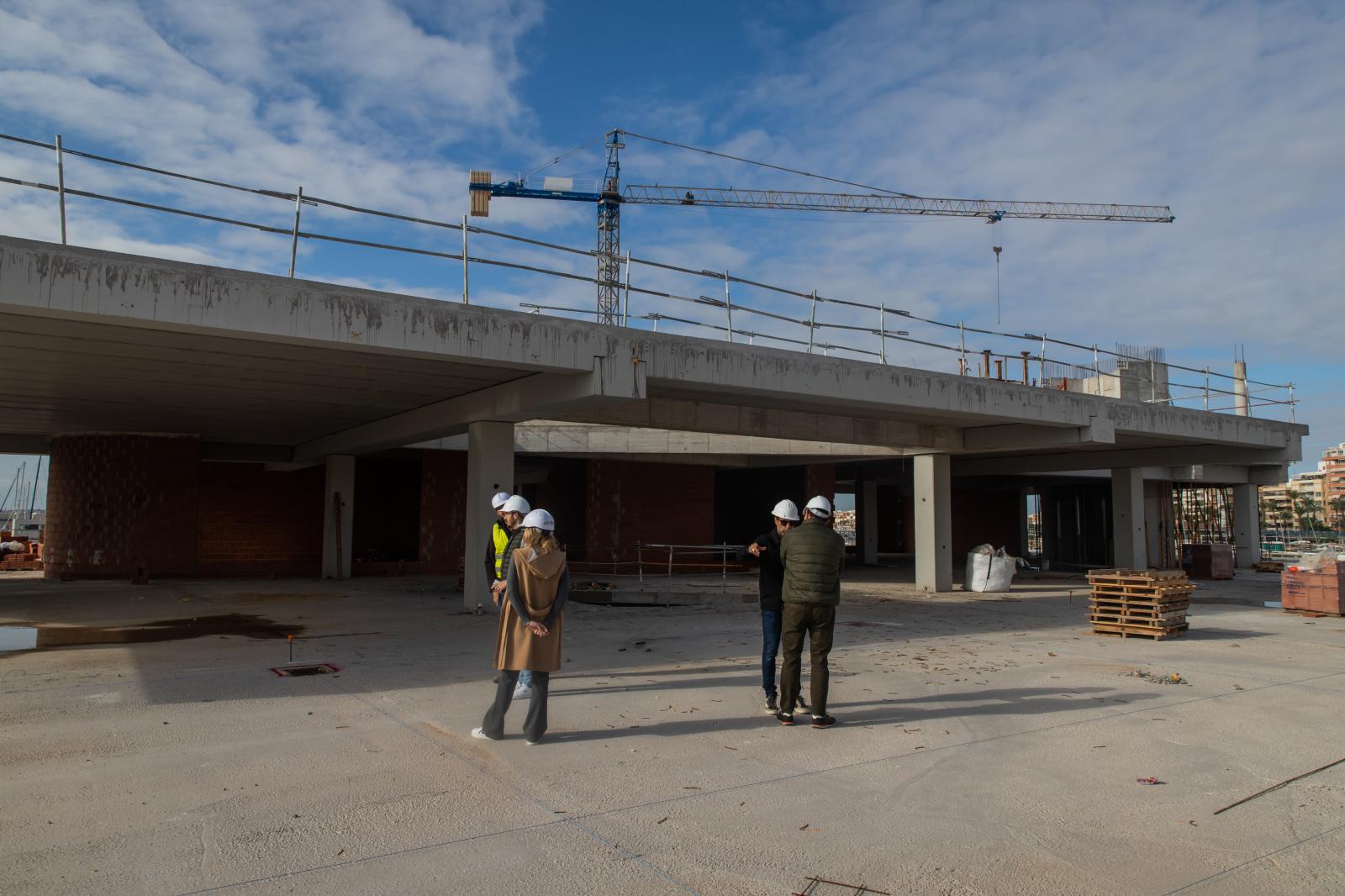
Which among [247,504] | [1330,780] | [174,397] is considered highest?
[174,397]

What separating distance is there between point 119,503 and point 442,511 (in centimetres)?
738

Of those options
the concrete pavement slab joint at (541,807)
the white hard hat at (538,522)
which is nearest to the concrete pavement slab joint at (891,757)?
the concrete pavement slab joint at (541,807)

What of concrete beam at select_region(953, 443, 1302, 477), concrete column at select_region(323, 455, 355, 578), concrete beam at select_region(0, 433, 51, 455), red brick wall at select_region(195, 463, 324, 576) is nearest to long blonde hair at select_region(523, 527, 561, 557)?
concrete column at select_region(323, 455, 355, 578)

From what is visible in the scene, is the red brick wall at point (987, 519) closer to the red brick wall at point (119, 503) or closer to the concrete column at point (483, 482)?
the concrete column at point (483, 482)

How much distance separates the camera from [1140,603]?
1221cm

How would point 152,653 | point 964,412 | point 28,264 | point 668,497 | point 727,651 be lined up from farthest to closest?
1. point 668,497
2. point 964,412
3. point 727,651
4. point 152,653
5. point 28,264

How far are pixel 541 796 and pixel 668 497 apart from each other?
20.4 m

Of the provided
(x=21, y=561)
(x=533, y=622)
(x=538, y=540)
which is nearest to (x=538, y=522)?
(x=538, y=540)

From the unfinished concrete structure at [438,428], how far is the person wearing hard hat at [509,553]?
3.72m

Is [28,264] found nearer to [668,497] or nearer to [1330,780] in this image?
[1330,780]

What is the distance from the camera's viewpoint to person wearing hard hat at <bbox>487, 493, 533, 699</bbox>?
6.12 meters

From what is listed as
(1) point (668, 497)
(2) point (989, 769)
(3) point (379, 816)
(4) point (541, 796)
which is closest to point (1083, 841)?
(2) point (989, 769)

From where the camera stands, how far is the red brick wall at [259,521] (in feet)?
75.3

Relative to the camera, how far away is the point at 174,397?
14.4 metres
